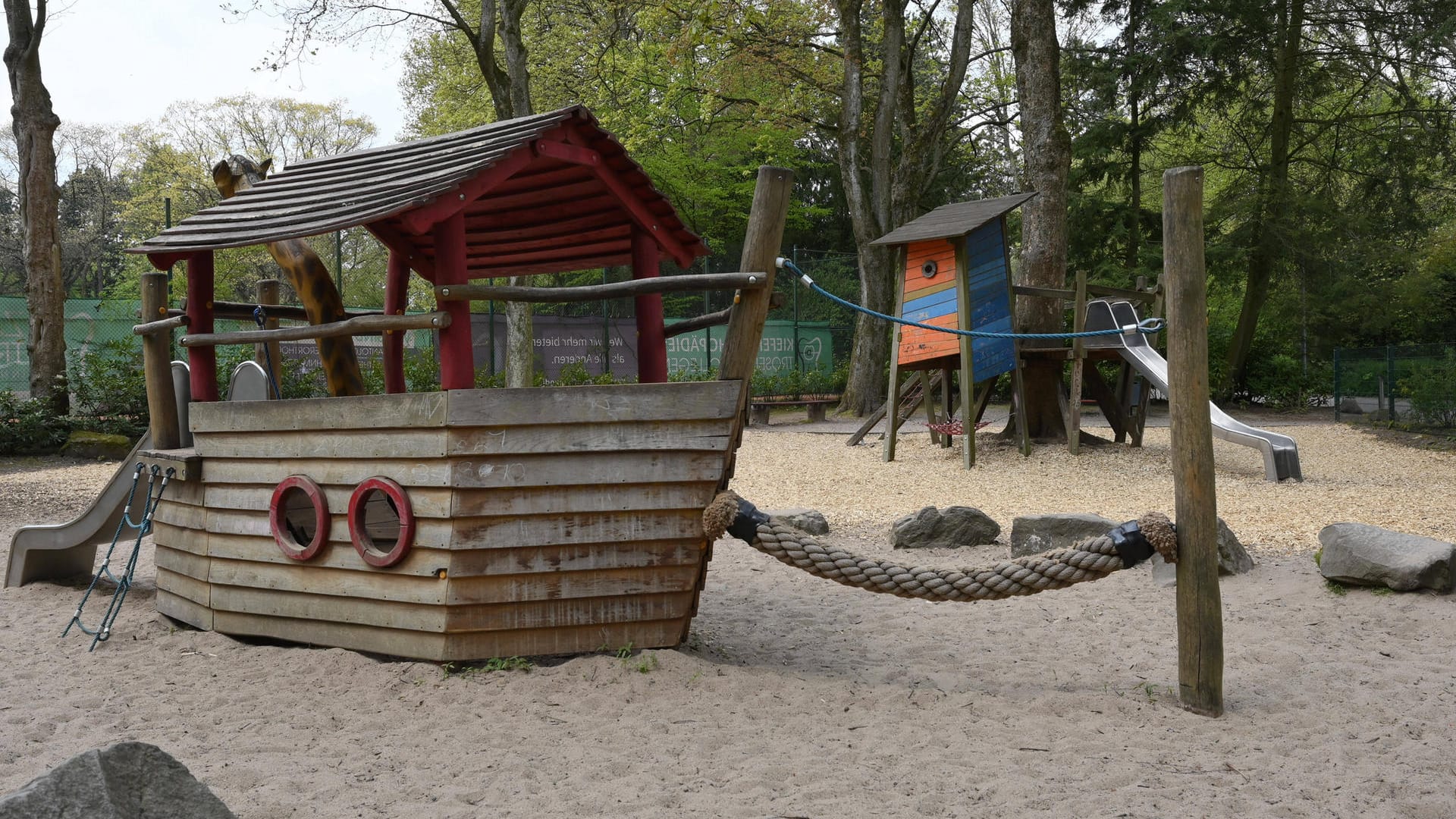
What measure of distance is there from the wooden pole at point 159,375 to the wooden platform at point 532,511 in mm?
1675

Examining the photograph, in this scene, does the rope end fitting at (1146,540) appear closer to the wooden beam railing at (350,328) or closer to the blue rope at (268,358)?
the wooden beam railing at (350,328)

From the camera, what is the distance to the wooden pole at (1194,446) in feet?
12.4

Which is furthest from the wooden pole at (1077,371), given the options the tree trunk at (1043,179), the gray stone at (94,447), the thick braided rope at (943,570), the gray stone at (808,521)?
the gray stone at (94,447)

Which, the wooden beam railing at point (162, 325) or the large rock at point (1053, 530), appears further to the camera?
the large rock at point (1053, 530)

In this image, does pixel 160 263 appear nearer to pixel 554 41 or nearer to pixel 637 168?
pixel 637 168

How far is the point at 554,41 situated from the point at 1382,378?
16682 millimetres

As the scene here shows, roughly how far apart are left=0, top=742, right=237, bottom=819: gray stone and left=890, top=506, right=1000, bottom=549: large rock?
17.4ft

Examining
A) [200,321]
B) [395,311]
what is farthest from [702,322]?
[200,321]

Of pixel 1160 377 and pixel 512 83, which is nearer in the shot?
pixel 1160 377

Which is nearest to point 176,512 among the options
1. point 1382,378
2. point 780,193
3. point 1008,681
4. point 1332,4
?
point 780,193

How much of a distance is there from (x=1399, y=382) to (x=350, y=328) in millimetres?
16479

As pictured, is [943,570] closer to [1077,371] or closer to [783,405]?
[1077,371]

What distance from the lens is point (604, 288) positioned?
4.02 m

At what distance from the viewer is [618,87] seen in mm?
21531
